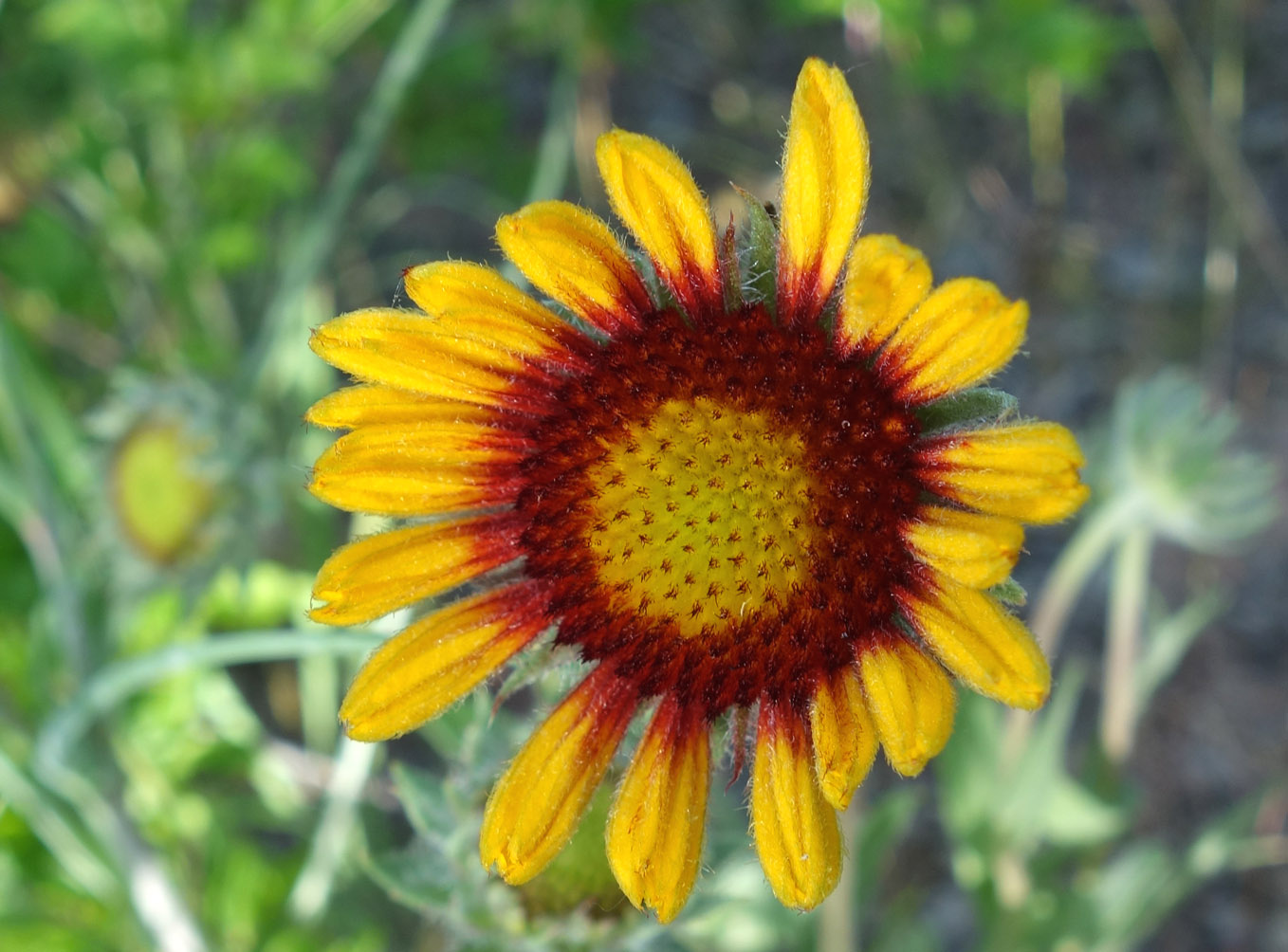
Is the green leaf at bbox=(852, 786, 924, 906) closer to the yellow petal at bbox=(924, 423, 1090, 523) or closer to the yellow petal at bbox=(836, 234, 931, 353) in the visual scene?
the yellow petal at bbox=(924, 423, 1090, 523)

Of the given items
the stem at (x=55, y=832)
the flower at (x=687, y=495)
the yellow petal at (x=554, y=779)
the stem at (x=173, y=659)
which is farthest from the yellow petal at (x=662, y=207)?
the stem at (x=55, y=832)

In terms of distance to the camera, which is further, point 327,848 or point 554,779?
point 327,848

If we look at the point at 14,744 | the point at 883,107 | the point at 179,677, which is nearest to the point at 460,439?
the point at 179,677

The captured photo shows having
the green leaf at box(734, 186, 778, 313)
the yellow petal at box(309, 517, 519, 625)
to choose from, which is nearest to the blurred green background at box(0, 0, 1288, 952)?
the yellow petal at box(309, 517, 519, 625)

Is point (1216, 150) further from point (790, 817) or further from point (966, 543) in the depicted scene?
point (790, 817)

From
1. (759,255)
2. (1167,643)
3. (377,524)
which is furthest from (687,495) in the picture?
(1167,643)

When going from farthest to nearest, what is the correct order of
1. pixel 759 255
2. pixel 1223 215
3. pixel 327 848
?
pixel 1223 215 → pixel 327 848 → pixel 759 255

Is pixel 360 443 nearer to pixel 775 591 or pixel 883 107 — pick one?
pixel 775 591
